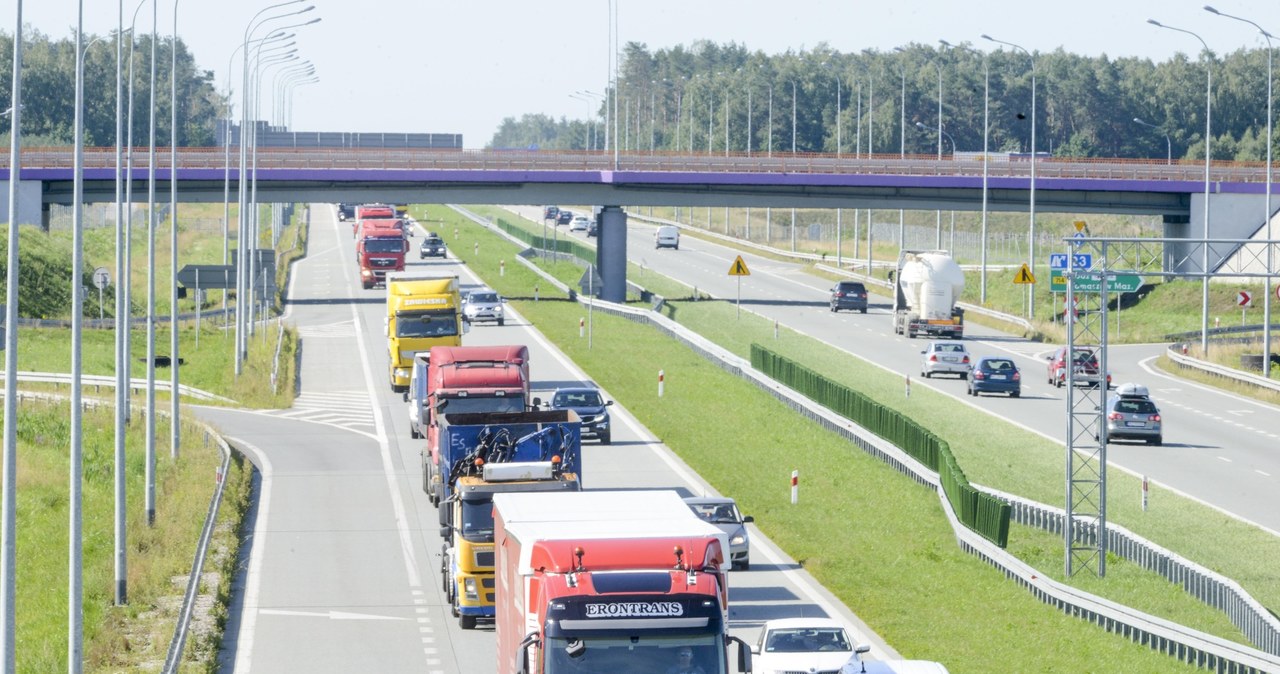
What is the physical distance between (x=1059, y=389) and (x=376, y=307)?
34.9 m

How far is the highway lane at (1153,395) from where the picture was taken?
45781 mm

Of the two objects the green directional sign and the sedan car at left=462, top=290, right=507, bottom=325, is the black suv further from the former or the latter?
the green directional sign

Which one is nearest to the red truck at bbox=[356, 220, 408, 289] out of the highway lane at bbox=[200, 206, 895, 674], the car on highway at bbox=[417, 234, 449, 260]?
the car on highway at bbox=[417, 234, 449, 260]

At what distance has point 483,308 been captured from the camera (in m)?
77.8

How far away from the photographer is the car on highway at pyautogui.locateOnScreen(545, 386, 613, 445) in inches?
1902

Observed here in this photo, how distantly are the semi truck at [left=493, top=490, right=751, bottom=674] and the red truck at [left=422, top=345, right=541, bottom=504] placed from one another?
23023 mm

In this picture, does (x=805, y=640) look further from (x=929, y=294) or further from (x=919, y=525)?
(x=929, y=294)

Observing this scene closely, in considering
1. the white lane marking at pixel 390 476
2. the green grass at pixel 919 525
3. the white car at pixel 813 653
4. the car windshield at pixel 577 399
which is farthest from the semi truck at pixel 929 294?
the white car at pixel 813 653

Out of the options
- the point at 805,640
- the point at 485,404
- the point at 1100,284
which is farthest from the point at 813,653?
the point at 1100,284

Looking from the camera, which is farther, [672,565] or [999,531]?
[999,531]

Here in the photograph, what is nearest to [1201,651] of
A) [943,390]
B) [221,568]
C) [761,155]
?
[221,568]

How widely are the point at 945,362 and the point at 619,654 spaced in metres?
49.9

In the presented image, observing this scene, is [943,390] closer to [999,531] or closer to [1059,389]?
[1059,389]

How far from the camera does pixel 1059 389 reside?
63938 mm
